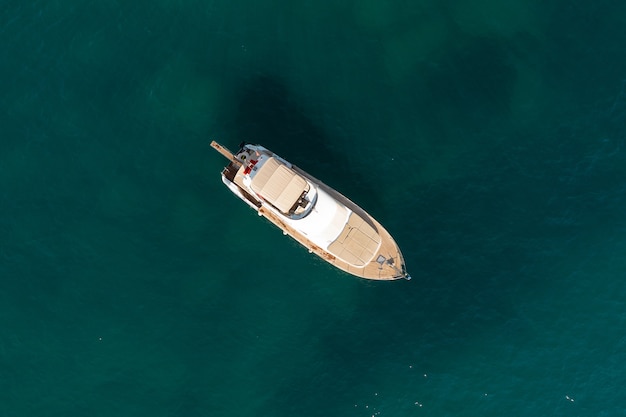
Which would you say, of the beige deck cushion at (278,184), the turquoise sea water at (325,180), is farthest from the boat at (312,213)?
the turquoise sea water at (325,180)

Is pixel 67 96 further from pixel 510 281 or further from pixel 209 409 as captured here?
pixel 510 281

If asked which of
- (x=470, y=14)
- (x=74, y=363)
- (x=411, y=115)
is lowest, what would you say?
(x=74, y=363)

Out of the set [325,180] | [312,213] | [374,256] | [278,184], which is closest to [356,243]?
[374,256]

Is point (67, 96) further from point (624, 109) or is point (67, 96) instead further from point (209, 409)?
point (624, 109)

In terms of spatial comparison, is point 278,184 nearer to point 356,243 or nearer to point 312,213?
point 312,213

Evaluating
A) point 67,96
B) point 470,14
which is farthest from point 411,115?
point 67,96

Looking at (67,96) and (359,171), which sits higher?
(359,171)
